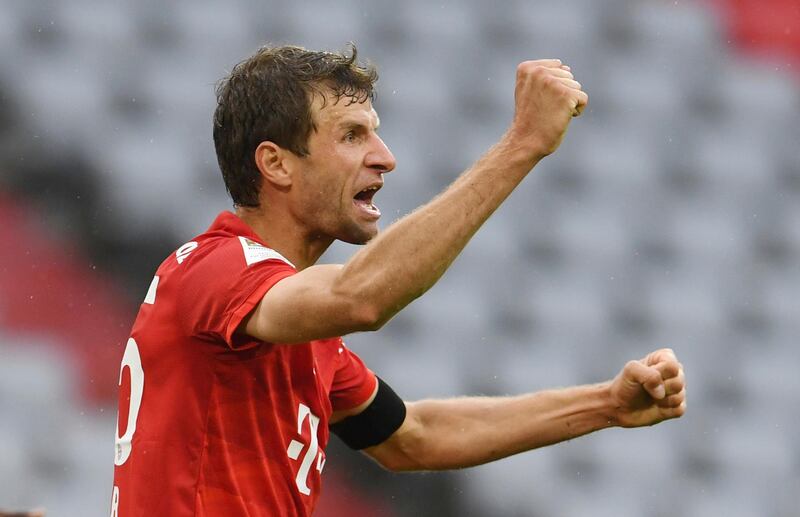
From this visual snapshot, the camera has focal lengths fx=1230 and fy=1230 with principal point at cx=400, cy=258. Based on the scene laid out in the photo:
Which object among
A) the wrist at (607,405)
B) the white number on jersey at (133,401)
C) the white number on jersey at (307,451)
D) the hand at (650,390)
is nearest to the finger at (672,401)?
the hand at (650,390)

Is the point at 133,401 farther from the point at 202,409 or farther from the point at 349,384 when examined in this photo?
the point at 349,384

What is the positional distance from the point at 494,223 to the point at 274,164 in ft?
9.64

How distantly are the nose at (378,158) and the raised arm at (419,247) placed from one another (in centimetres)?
50

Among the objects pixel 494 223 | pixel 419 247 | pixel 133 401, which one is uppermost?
pixel 494 223

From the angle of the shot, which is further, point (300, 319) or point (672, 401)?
point (672, 401)

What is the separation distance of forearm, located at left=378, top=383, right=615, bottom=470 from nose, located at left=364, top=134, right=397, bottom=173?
698 mm

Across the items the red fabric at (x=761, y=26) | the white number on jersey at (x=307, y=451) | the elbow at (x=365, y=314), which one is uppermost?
the red fabric at (x=761, y=26)

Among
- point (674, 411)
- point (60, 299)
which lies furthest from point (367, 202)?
point (60, 299)

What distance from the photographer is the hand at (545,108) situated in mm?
2033

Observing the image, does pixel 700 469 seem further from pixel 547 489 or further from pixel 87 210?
pixel 87 210

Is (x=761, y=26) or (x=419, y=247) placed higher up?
(x=761, y=26)

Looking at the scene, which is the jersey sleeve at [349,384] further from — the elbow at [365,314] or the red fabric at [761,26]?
the red fabric at [761,26]

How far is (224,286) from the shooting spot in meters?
2.12

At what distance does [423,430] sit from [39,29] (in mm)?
2646
